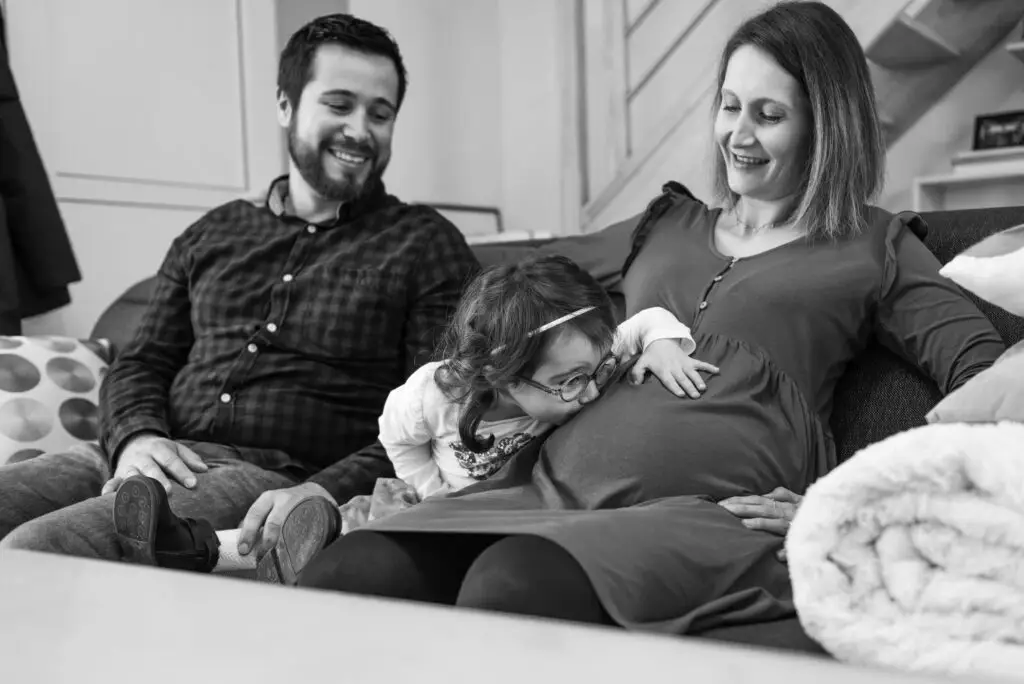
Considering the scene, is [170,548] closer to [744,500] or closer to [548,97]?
[744,500]

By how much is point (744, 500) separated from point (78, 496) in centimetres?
110

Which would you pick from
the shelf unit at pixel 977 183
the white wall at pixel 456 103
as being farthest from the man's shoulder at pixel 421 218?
the white wall at pixel 456 103

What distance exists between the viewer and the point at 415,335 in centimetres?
190

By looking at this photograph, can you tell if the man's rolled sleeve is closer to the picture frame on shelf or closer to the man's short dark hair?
the man's short dark hair

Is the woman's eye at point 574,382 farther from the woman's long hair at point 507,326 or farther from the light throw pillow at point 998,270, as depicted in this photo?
the light throw pillow at point 998,270

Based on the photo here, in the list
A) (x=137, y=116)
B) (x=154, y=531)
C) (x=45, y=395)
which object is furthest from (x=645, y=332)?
(x=137, y=116)

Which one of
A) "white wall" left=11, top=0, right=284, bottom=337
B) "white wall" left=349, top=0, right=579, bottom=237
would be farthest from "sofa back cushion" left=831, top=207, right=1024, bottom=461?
"white wall" left=349, top=0, right=579, bottom=237

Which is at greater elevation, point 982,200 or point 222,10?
point 222,10

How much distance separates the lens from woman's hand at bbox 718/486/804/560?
3.97 feet

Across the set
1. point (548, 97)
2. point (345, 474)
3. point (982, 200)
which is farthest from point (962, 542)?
point (548, 97)

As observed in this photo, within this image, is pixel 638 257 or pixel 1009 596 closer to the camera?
pixel 1009 596

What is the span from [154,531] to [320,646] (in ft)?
3.18

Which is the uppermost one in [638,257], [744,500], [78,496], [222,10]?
[222,10]

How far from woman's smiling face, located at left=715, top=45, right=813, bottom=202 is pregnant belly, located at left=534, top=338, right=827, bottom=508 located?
317 mm
